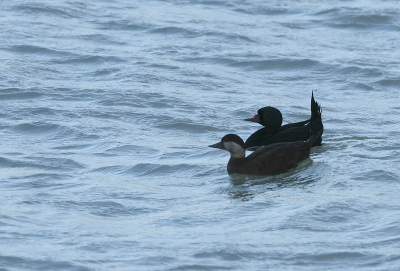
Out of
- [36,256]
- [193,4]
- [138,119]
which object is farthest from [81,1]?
[36,256]

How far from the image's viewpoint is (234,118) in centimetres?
1293

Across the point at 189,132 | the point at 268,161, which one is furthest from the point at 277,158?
the point at 189,132

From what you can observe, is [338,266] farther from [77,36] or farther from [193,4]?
[193,4]

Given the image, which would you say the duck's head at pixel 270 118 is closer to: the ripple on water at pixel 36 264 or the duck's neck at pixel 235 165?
the duck's neck at pixel 235 165

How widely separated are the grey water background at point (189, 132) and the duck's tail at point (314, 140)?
138mm

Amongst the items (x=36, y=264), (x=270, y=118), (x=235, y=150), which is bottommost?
(x=36, y=264)

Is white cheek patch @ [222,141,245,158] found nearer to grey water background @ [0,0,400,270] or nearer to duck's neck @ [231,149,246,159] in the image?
duck's neck @ [231,149,246,159]

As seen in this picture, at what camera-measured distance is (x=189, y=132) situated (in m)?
12.3

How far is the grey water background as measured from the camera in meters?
7.89

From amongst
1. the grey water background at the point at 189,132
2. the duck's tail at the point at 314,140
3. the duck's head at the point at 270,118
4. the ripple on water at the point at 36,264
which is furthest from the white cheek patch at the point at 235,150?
the ripple on water at the point at 36,264

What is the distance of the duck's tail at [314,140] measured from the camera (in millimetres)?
10859

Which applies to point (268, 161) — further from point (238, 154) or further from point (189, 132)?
point (189, 132)

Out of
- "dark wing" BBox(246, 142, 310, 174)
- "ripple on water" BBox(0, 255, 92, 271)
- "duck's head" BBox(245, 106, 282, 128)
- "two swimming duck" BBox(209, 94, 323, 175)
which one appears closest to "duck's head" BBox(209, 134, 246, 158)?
"two swimming duck" BBox(209, 94, 323, 175)

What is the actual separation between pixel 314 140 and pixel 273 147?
0.63 metres
